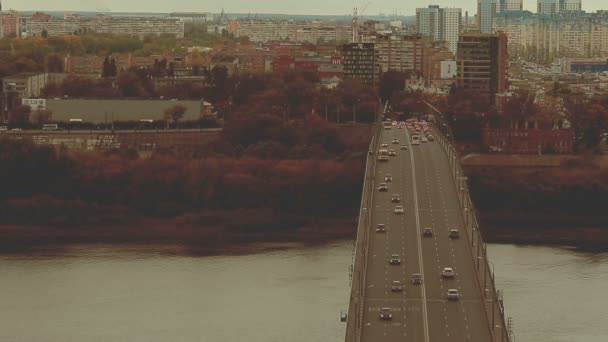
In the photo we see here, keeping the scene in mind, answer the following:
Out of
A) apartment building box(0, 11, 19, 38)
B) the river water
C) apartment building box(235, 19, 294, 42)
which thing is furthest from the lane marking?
apartment building box(235, 19, 294, 42)

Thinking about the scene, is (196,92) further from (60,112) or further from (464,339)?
(464,339)

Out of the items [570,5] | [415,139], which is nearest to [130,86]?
[415,139]

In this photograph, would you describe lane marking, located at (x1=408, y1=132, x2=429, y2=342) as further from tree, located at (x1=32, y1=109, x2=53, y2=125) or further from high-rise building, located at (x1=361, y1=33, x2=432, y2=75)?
high-rise building, located at (x1=361, y1=33, x2=432, y2=75)

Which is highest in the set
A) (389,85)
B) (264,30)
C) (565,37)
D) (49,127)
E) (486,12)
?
(486,12)

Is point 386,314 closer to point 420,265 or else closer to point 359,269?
point 359,269

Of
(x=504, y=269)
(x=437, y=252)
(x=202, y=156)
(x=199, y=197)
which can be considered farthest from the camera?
(x=202, y=156)

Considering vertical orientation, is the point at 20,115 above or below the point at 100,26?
below

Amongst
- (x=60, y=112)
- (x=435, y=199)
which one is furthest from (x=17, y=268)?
(x=60, y=112)
